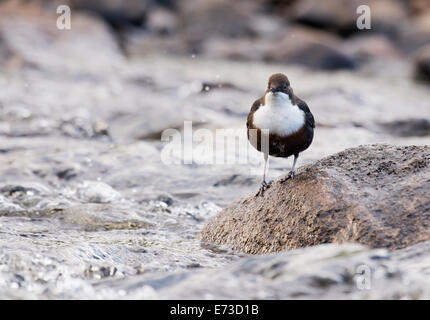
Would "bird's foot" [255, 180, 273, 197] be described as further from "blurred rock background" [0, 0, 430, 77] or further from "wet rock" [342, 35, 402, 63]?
"wet rock" [342, 35, 402, 63]

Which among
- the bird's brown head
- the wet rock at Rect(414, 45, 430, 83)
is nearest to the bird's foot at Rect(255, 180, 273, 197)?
the bird's brown head

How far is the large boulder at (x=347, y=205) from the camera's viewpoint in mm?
4145

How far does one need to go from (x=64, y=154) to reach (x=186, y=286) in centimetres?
483

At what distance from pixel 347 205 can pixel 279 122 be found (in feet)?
2.17

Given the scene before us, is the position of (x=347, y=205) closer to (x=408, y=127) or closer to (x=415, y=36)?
(x=408, y=127)

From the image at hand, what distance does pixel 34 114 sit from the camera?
9992 millimetres

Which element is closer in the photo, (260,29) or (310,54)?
(310,54)

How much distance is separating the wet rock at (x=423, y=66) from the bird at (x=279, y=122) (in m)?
10.7

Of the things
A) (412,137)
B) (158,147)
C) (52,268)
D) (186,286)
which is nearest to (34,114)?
(158,147)

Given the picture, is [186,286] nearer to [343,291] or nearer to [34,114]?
[343,291]

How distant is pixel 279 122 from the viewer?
4355 millimetres

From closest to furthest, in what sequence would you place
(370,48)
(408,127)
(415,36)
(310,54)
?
1. (408,127)
2. (310,54)
3. (370,48)
4. (415,36)

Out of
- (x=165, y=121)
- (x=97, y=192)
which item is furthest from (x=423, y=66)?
(x=97, y=192)

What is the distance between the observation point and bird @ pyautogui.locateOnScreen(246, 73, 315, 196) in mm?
4371
